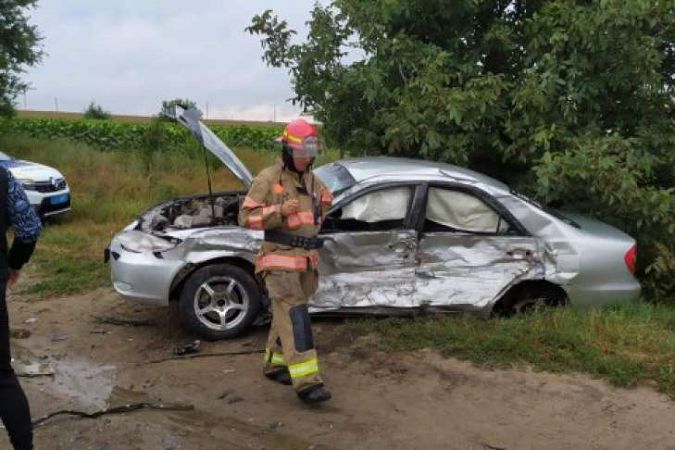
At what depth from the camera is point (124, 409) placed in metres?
4.60

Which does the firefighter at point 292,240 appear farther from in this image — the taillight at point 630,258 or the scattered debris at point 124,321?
the taillight at point 630,258

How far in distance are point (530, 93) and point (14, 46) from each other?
13.0 meters

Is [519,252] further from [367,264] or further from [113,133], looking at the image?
[113,133]

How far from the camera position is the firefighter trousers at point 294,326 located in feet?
14.9

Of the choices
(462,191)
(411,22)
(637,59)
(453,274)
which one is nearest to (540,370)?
(453,274)

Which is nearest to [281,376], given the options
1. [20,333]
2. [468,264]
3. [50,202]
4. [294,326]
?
[294,326]

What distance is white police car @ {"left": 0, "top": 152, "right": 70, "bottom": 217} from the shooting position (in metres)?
11.0

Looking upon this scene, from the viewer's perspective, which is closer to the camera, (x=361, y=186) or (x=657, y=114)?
(x=361, y=186)

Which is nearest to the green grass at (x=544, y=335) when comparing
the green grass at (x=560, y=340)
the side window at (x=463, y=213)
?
the green grass at (x=560, y=340)

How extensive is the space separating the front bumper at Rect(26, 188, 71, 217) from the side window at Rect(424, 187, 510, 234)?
275 inches

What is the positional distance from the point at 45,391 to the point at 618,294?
14.3ft

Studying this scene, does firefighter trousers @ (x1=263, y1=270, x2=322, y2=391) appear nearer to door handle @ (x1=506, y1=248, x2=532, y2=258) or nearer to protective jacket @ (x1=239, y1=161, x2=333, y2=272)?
protective jacket @ (x1=239, y1=161, x2=333, y2=272)

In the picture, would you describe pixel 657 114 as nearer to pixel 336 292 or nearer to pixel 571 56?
pixel 571 56

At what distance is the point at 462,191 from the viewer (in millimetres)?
5988
